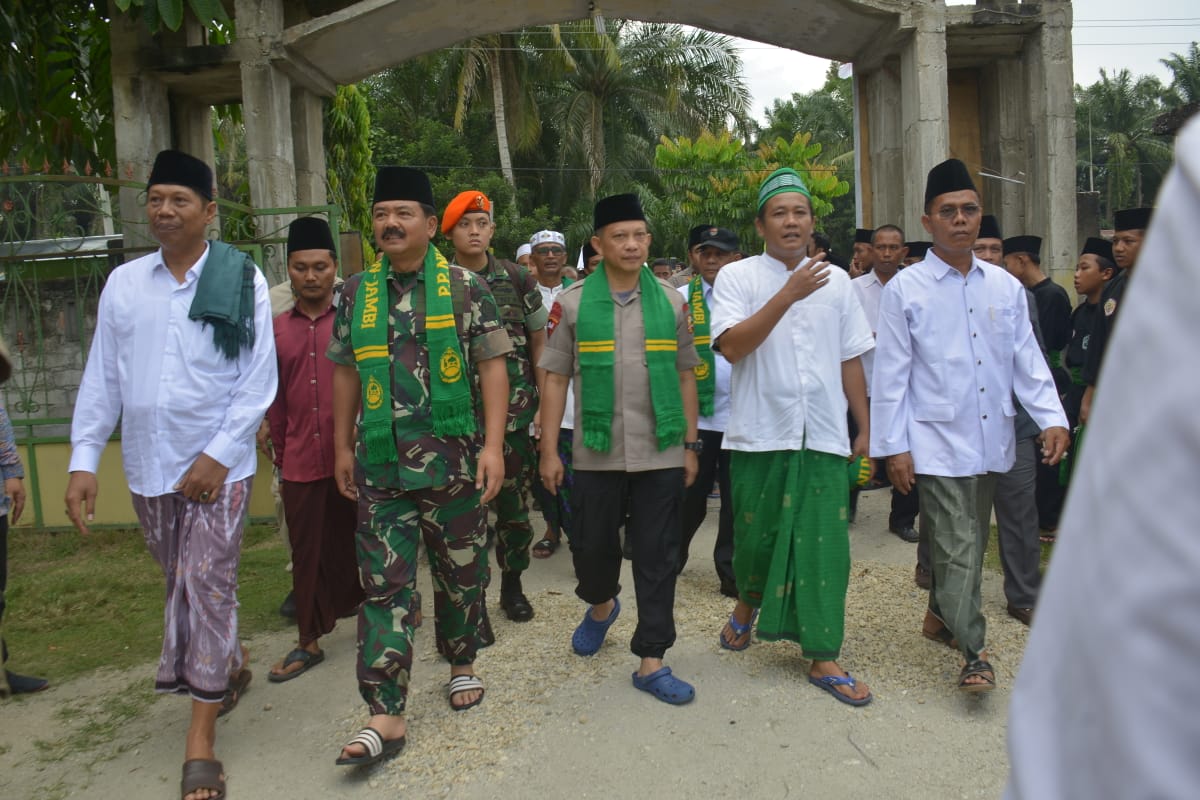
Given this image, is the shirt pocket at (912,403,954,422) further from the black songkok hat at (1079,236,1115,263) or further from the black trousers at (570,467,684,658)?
the black songkok hat at (1079,236,1115,263)

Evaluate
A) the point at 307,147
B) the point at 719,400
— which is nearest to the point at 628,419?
the point at 719,400

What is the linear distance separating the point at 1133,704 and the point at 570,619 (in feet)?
15.6

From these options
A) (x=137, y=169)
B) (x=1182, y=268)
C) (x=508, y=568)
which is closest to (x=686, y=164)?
(x=137, y=169)

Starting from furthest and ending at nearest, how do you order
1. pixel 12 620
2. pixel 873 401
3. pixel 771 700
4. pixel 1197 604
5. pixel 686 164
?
pixel 686 164, pixel 12 620, pixel 873 401, pixel 771 700, pixel 1197 604

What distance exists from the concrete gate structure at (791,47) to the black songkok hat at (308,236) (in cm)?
394

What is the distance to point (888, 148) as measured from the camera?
909cm

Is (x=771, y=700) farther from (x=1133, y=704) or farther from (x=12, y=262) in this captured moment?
(x=12, y=262)

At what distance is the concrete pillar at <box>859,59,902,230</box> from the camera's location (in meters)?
9.02

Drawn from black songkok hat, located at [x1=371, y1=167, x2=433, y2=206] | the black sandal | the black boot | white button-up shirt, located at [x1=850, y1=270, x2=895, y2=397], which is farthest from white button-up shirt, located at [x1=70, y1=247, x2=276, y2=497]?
Result: white button-up shirt, located at [x1=850, y1=270, x2=895, y2=397]

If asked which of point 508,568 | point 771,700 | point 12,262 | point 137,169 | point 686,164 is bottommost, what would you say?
point 771,700

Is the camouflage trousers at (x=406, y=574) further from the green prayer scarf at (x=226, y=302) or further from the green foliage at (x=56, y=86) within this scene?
the green foliage at (x=56, y=86)

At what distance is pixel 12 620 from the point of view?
5.59 metres

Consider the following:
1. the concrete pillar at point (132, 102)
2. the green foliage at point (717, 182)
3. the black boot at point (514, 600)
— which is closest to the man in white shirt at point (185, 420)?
the black boot at point (514, 600)

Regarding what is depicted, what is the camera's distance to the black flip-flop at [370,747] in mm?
3416
